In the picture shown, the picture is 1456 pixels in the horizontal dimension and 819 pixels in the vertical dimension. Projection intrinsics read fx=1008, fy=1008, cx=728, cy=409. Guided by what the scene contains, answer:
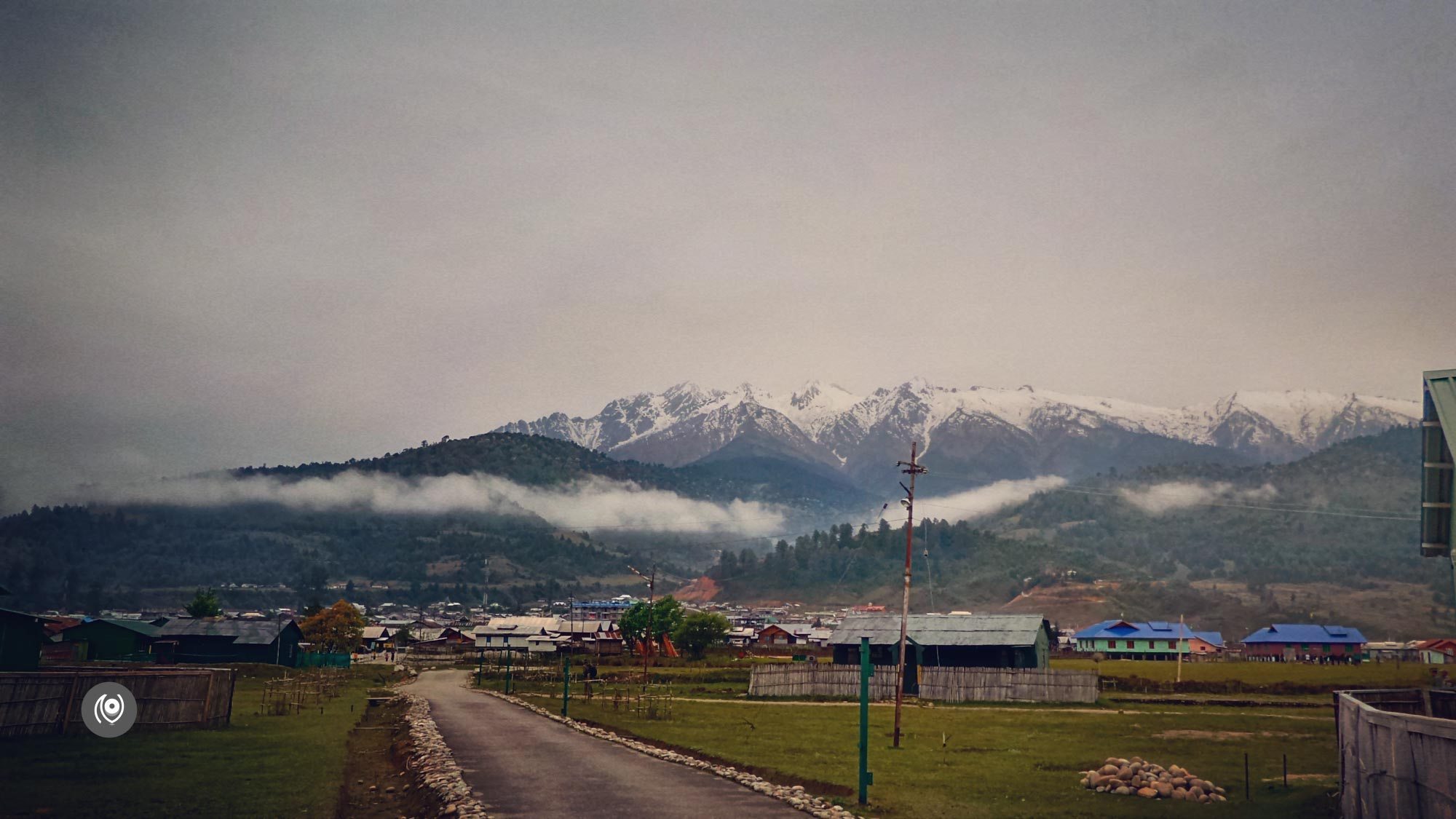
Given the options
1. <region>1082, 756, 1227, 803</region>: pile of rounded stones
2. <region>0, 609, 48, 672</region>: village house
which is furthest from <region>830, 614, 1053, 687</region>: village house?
<region>0, 609, 48, 672</region>: village house

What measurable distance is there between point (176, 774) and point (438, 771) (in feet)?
25.2

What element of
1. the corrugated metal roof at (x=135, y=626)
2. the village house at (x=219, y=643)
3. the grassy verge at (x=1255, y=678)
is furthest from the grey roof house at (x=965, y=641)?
the corrugated metal roof at (x=135, y=626)

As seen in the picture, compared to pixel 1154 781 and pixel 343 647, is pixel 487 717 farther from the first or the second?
pixel 343 647

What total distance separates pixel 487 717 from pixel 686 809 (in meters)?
30.1

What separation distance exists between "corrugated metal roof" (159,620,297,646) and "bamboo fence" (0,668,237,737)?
82605mm

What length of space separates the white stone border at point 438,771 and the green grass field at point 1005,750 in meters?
9.61

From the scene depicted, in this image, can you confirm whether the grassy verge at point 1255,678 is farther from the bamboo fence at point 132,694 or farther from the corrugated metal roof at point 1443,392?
the bamboo fence at point 132,694

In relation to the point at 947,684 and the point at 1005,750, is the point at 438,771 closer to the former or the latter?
the point at 1005,750

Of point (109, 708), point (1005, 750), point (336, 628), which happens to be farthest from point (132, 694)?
point (336, 628)

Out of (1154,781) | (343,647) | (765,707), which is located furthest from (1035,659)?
(343,647)

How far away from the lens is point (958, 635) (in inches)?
3669

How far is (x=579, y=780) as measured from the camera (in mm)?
30531

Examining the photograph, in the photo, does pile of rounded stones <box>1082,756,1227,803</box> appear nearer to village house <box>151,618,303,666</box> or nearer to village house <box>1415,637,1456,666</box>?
village house <box>151,618,303,666</box>

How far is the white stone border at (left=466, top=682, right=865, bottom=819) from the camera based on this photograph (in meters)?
26.5
